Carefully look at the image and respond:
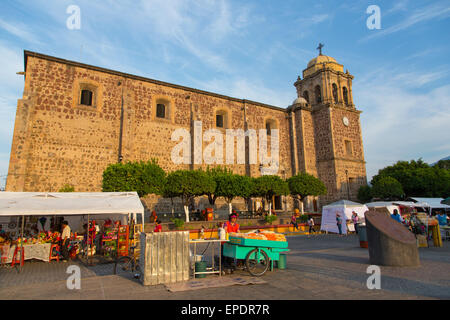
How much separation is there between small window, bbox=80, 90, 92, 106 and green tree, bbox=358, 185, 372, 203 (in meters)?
24.2

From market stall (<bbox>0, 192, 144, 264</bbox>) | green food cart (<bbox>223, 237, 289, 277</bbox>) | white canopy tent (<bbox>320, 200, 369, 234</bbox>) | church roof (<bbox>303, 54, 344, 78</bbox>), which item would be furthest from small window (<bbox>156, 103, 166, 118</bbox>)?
church roof (<bbox>303, 54, 344, 78</bbox>)

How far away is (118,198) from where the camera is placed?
30.4ft

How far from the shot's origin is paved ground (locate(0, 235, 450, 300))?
4305mm

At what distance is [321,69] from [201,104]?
1363 centimetres

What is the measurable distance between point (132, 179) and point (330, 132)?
19.2 m

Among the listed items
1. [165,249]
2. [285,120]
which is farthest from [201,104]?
[165,249]

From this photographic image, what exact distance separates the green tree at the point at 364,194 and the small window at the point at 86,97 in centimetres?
2419

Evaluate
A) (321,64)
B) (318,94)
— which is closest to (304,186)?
(318,94)

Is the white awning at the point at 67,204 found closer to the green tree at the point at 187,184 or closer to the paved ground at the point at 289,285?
the paved ground at the point at 289,285

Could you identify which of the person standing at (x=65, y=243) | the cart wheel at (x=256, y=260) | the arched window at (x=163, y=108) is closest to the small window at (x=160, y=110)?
the arched window at (x=163, y=108)

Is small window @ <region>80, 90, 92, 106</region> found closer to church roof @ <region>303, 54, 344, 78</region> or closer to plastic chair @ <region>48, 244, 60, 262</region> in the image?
plastic chair @ <region>48, 244, 60, 262</region>

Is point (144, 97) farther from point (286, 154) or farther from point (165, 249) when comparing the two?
point (165, 249)

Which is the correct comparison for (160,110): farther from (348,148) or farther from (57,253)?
(348,148)

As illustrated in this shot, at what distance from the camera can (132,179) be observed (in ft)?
48.2
